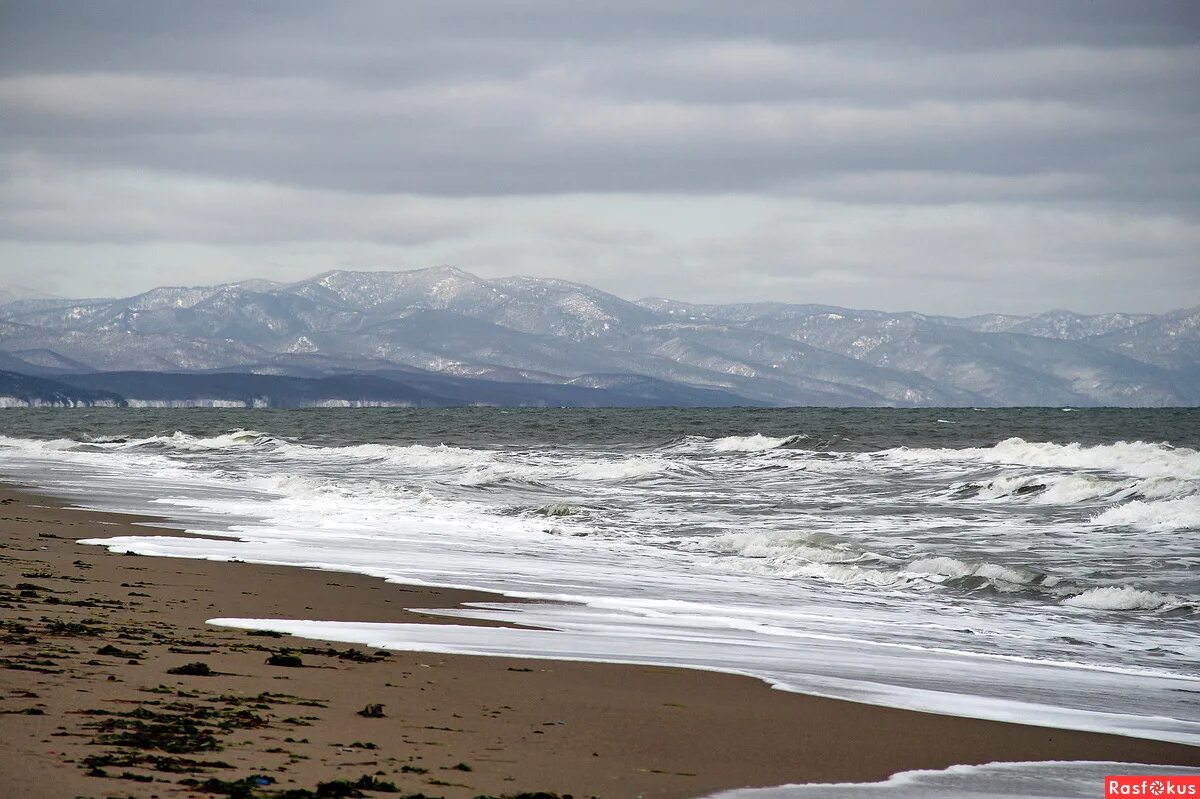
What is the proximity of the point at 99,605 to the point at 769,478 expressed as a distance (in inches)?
1170

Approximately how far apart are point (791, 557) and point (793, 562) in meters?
0.39

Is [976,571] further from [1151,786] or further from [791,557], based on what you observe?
[1151,786]

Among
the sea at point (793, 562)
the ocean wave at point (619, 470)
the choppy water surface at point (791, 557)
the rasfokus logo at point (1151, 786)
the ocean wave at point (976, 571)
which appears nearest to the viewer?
the rasfokus logo at point (1151, 786)

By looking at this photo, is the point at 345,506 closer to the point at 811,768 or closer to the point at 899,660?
the point at 899,660

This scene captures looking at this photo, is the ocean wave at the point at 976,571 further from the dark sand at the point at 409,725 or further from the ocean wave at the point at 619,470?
the ocean wave at the point at 619,470

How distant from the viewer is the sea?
9922mm

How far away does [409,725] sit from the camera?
7.11m

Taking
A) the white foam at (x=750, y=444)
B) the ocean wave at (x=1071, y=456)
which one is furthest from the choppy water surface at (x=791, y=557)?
the white foam at (x=750, y=444)

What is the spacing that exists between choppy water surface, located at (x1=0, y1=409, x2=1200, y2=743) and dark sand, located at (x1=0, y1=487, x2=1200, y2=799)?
0.82 m

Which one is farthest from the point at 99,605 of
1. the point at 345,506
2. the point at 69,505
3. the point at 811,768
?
the point at 345,506

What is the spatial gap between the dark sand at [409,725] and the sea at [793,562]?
48 cm

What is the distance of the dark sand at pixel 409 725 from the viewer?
5.91 meters

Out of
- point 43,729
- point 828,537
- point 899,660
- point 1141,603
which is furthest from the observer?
point 828,537

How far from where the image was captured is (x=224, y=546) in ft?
58.1
